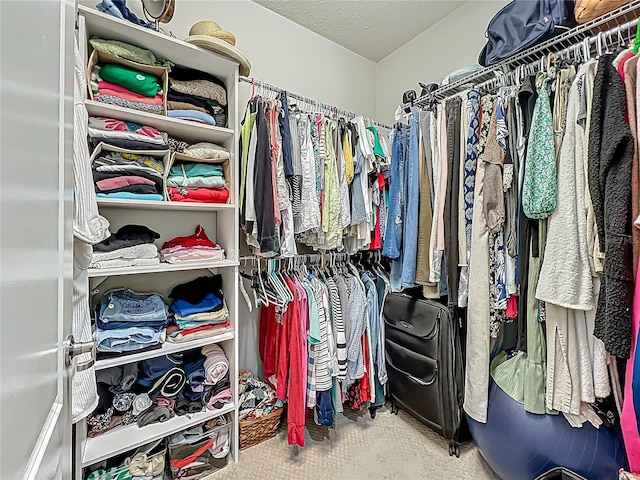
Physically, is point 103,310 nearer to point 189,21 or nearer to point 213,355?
point 213,355

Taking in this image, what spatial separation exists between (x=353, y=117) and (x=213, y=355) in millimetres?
1585

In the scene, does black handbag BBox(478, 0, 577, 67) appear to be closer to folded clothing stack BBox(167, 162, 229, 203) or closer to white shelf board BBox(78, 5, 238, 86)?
white shelf board BBox(78, 5, 238, 86)

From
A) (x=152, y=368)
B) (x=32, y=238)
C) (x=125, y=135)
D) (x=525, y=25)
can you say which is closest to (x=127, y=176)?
(x=125, y=135)

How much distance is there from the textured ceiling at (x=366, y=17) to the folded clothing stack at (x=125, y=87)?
3.66 ft

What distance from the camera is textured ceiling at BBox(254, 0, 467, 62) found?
1.93 metres

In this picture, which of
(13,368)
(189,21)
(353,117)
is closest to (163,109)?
(189,21)

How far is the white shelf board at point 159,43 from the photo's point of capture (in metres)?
1.14

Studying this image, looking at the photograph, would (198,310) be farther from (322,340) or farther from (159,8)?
(159,8)

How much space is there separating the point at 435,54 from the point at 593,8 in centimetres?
114

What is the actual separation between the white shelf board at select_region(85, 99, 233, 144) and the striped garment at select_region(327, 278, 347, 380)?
998 millimetres

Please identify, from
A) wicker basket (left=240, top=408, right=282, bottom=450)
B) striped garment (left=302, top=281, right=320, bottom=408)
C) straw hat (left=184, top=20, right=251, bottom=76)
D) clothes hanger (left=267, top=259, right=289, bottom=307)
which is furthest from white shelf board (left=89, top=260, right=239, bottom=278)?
straw hat (left=184, top=20, right=251, bottom=76)

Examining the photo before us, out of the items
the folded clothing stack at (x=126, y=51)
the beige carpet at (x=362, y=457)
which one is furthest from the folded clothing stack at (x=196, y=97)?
the beige carpet at (x=362, y=457)

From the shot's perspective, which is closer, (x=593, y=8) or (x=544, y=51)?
(x=593, y=8)

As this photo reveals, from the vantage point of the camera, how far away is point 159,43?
128 cm
